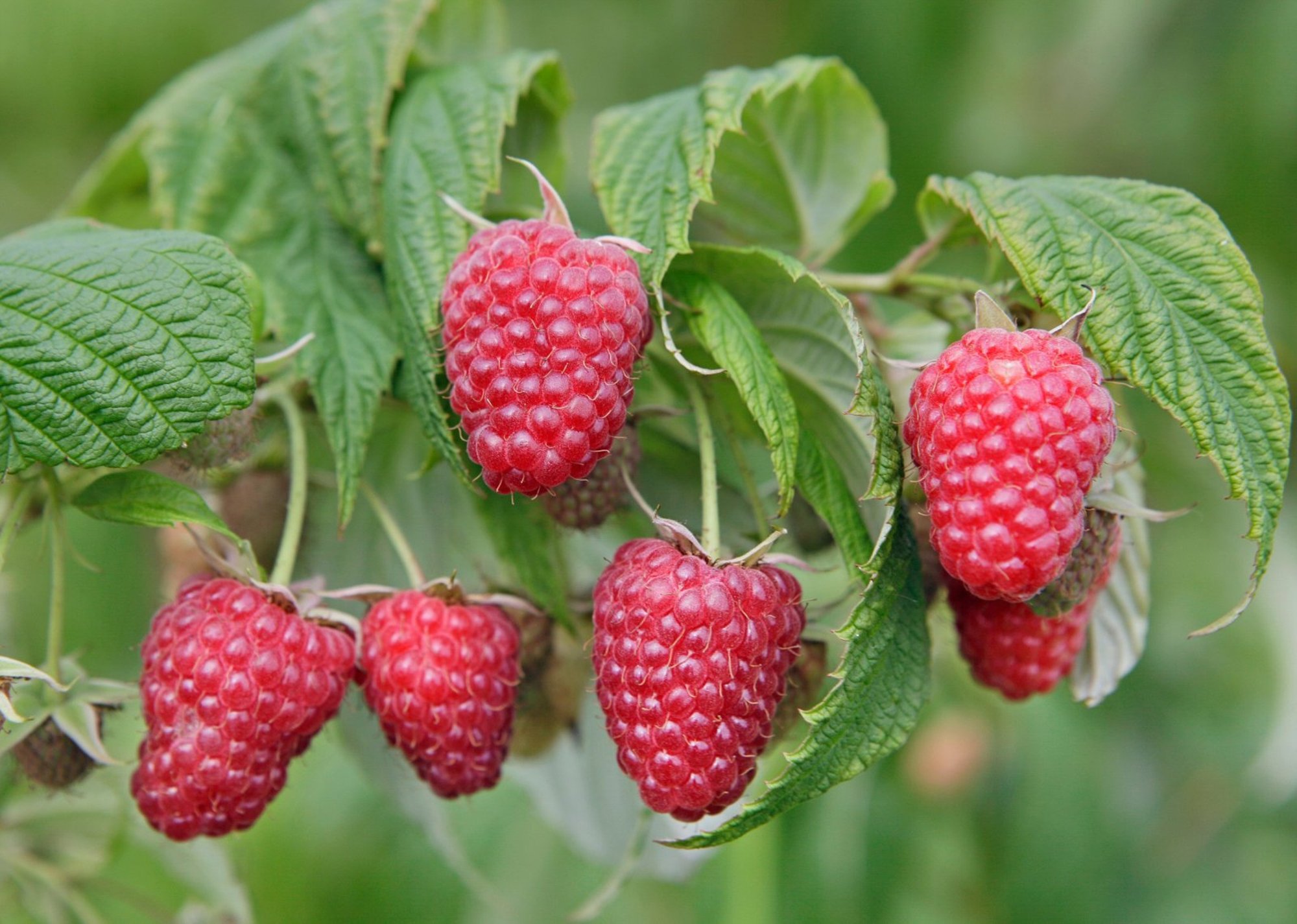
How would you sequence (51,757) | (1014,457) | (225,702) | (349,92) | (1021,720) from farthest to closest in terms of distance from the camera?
1. (1021,720)
2. (349,92)
3. (51,757)
4. (225,702)
5. (1014,457)

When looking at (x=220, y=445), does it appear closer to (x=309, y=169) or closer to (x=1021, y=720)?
(x=309, y=169)

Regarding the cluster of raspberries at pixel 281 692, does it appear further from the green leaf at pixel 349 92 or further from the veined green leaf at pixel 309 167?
the green leaf at pixel 349 92

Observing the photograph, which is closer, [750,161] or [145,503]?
[145,503]

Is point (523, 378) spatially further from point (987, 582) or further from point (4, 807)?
point (4, 807)

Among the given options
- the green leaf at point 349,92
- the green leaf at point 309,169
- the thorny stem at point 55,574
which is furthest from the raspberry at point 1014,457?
the thorny stem at point 55,574

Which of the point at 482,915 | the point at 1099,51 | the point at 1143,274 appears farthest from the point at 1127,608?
the point at 1099,51

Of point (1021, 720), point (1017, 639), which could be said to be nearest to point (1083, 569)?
point (1017, 639)
